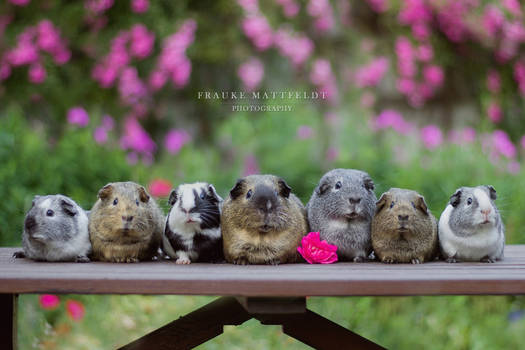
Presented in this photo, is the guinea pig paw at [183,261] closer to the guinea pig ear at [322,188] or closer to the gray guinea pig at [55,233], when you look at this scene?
the gray guinea pig at [55,233]

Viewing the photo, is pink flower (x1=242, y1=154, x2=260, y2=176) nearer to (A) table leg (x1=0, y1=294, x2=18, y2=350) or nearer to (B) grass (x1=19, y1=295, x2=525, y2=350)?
(B) grass (x1=19, y1=295, x2=525, y2=350)

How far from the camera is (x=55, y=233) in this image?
114 inches

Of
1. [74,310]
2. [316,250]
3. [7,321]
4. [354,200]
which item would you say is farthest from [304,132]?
[7,321]

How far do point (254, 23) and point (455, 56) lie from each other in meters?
2.47

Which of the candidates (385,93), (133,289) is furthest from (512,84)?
(133,289)

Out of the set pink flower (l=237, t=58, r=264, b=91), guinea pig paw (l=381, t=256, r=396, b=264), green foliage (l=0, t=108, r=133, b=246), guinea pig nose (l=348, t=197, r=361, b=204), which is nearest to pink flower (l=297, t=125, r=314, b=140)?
pink flower (l=237, t=58, r=264, b=91)

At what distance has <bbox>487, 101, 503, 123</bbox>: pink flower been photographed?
7.43 metres

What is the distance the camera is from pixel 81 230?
298 centimetres

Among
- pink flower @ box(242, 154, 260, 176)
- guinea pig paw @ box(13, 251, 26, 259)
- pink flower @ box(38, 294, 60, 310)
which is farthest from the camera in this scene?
pink flower @ box(242, 154, 260, 176)

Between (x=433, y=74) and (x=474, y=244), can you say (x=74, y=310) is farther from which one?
(x=433, y=74)

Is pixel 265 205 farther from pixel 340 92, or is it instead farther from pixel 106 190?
pixel 340 92

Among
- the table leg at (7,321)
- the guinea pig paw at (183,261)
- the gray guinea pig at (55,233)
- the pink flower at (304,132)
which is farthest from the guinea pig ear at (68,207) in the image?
the pink flower at (304,132)

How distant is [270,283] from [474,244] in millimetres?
1066

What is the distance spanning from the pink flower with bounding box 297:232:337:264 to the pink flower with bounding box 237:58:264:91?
4.61 m
